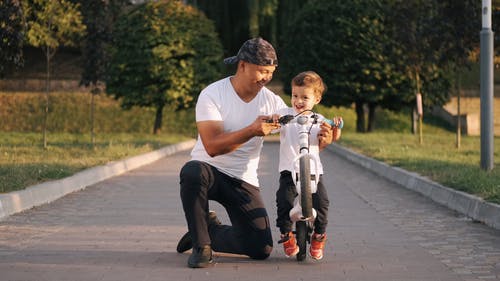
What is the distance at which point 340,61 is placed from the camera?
152ft

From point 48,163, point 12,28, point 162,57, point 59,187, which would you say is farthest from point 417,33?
point 59,187

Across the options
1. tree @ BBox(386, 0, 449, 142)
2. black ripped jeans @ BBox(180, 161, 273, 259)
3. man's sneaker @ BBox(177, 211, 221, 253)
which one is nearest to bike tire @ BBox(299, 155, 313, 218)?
black ripped jeans @ BBox(180, 161, 273, 259)

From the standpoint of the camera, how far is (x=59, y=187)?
1548 centimetres

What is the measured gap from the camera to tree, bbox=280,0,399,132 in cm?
4597

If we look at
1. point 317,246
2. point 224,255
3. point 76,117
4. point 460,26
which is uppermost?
point 460,26

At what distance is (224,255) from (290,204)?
2.85 ft

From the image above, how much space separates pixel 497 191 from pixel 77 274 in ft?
20.8

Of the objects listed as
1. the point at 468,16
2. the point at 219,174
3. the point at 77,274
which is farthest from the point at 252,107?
the point at 468,16

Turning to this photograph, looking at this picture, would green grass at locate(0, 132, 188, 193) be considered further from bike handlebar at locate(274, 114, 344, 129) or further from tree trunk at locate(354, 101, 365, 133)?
tree trunk at locate(354, 101, 365, 133)

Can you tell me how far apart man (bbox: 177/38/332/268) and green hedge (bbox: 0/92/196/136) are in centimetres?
4245

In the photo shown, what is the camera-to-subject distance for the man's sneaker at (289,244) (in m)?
8.51

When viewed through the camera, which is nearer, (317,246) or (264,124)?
(264,124)

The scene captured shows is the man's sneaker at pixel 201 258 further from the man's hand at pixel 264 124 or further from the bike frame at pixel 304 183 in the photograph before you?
the man's hand at pixel 264 124

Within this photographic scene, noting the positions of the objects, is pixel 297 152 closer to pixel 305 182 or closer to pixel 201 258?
pixel 305 182
